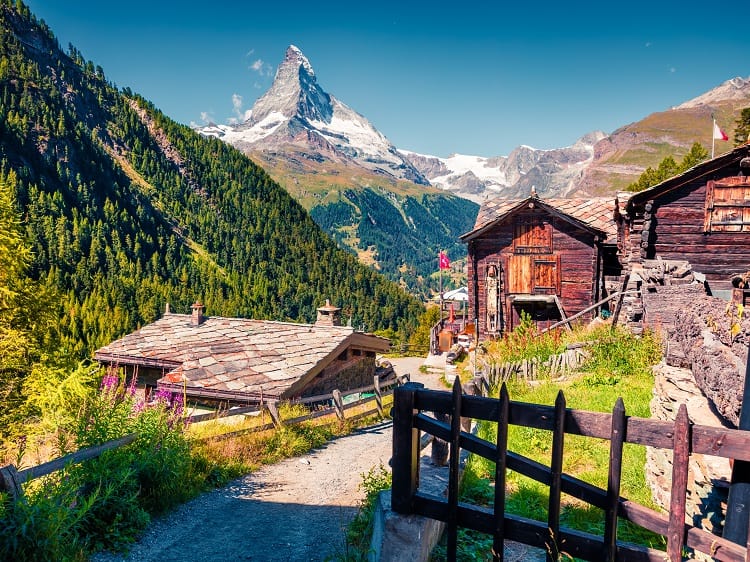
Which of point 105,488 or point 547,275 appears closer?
point 105,488

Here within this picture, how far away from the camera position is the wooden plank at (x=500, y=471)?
3.75 meters

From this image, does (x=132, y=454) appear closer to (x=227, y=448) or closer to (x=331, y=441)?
(x=227, y=448)

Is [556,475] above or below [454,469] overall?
above

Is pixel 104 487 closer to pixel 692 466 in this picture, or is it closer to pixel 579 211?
pixel 692 466

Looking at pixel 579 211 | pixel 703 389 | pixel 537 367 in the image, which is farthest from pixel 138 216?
pixel 703 389

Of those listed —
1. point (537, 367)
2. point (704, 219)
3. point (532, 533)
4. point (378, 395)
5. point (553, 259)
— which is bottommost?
point (378, 395)

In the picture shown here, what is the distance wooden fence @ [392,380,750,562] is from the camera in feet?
10.6

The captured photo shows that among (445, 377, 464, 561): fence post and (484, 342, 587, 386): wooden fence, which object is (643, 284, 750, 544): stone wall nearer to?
(445, 377, 464, 561): fence post

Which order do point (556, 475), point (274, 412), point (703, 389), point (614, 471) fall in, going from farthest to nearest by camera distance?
point (274, 412)
point (703, 389)
point (556, 475)
point (614, 471)

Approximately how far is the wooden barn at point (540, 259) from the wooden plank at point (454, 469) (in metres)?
21.9

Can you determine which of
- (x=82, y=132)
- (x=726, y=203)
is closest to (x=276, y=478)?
(x=726, y=203)

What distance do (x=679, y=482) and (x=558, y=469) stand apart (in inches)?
28.0

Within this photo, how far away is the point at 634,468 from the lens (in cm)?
686

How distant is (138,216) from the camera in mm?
122500
